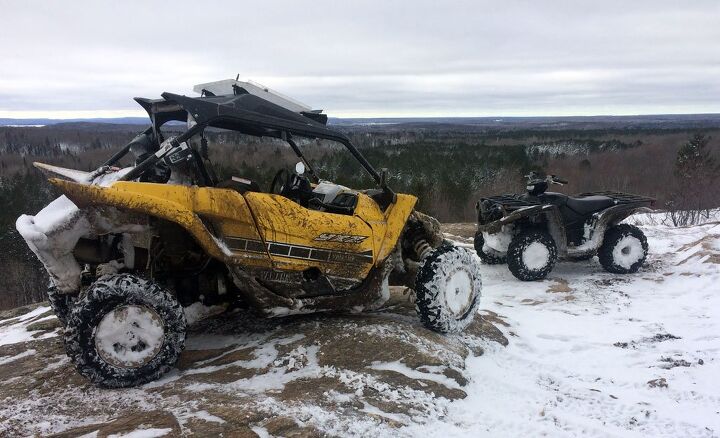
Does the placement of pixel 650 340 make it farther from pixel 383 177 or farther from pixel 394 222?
pixel 383 177

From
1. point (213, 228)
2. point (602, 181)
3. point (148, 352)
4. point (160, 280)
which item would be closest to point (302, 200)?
point (213, 228)

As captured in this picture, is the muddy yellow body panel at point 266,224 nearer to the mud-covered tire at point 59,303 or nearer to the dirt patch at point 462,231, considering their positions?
the mud-covered tire at point 59,303

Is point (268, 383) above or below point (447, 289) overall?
below

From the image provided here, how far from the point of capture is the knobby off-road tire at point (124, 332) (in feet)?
12.9

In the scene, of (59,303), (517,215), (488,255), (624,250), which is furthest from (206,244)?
(624,250)

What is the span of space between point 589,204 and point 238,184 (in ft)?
20.8

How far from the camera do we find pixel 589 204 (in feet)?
28.3

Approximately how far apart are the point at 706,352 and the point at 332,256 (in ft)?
12.3

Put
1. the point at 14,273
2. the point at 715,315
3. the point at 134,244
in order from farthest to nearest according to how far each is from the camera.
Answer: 1. the point at 14,273
2. the point at 715,315
3. the point at 134,244

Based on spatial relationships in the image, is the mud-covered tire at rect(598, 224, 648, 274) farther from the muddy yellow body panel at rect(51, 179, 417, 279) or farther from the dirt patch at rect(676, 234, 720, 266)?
the muddy yellow body panel at rect(51, 179, 417, 279)

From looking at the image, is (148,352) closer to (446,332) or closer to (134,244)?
(134,244)

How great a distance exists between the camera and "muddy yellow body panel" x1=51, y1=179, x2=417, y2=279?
4004 millimetres

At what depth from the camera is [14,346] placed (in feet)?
17.0

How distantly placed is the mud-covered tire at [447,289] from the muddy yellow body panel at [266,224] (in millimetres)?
473
